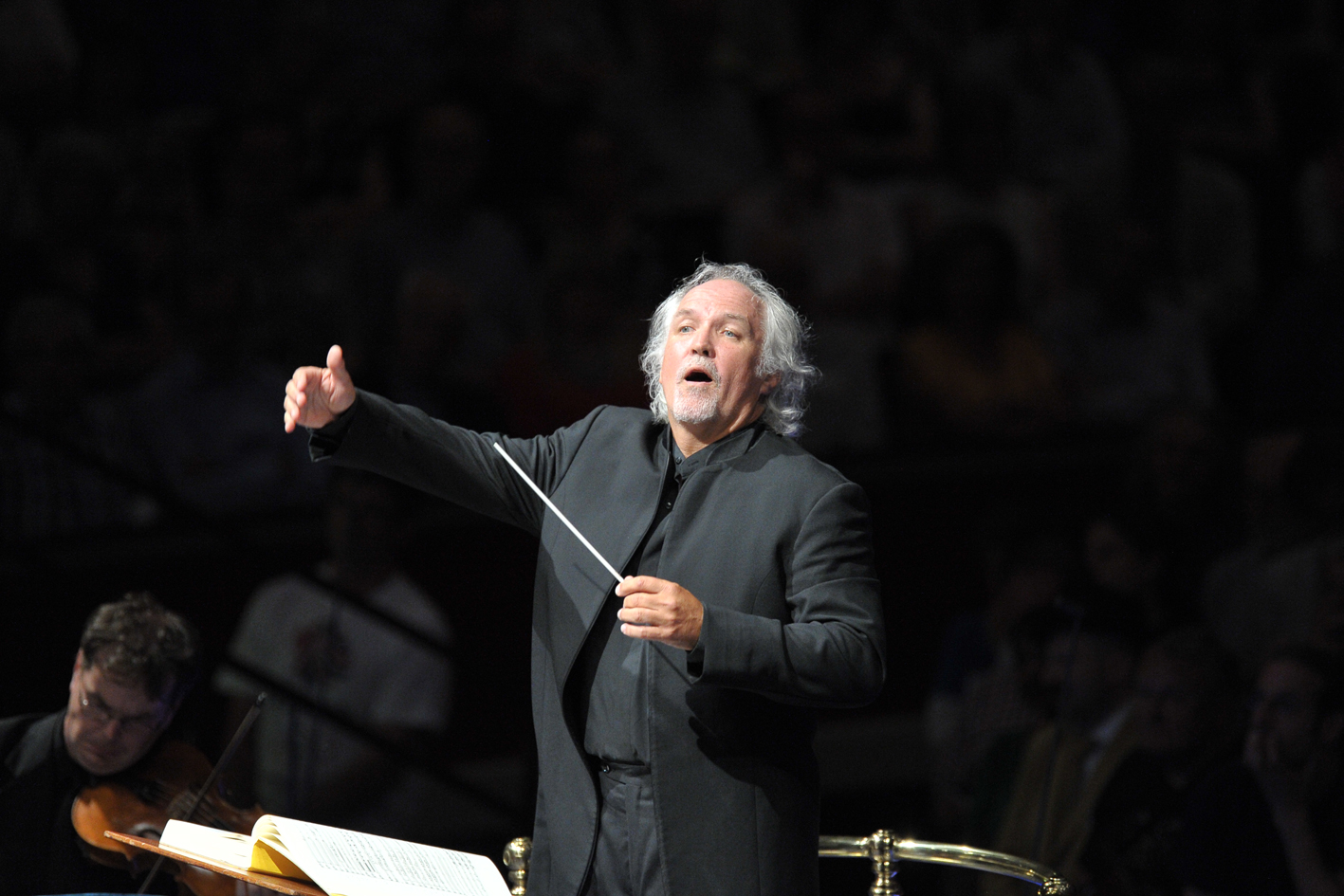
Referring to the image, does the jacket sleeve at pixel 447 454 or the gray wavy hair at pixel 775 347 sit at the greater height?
the gray wavy hair at pixel 775 347

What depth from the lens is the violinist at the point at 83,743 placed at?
2.53 metres

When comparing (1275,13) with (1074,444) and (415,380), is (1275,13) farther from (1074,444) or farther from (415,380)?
(415,380)

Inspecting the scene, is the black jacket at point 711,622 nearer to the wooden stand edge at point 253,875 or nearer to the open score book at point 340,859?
the open score book at point 340,859

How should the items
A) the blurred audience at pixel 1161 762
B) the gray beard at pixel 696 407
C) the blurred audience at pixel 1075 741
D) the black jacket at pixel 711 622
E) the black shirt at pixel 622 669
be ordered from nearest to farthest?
the black jacket at pixel 711 622, the black shirt at pixel 622 669, the gray beard at pixel 696 407, the blurred audience at pixel 1161 762, the blurred audience at pixel 1075 741

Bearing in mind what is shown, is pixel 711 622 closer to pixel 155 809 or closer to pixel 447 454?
pixel 447 454

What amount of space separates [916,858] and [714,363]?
0.90 m

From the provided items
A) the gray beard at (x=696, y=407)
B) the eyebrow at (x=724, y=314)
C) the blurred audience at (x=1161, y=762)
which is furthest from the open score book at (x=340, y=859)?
the blurred audience at (x=1161, y=762)

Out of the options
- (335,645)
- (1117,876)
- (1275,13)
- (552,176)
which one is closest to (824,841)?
(1117,876)

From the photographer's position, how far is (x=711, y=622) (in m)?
1.98


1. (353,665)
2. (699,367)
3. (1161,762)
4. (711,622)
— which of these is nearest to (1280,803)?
(1161,762)

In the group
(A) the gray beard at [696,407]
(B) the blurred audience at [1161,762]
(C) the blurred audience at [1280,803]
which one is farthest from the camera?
(B) the blurred audience at [1161,762]

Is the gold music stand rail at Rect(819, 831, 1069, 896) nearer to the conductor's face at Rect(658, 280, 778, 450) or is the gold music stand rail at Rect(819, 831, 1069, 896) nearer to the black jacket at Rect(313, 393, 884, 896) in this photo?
the black jacket at Rect(313, 393, 884, 896)

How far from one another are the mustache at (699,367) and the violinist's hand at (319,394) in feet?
1.56

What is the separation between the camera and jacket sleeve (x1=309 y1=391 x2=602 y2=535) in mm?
2219
